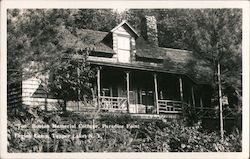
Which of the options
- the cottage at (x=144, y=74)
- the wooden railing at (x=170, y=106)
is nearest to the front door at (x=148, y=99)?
the cottage at (x=144, y=74)

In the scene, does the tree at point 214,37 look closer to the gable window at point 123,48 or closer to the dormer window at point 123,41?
the dormer window at point 123,41

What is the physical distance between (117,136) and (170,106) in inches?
115

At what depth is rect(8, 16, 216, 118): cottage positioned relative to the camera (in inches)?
592

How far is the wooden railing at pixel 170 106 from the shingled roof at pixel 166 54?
33.5 inches

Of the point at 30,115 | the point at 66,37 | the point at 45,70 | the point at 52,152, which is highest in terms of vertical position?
the point at 66,37

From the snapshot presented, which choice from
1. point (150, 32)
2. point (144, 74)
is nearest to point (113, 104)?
point (144, 74)

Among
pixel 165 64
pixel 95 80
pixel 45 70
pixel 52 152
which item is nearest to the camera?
pixel 52 152

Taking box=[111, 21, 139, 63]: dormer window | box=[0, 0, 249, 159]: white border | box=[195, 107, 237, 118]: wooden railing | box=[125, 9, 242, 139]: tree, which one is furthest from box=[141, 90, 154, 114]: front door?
box=[0, 0, 249, 159]: white border

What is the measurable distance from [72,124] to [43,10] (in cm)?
272

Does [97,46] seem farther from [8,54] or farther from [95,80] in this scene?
[8,54]

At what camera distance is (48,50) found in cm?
1296

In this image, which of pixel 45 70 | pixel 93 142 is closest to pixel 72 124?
pixel 93 142

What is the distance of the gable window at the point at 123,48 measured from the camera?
16.3m

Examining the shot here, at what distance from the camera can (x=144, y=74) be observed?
16.5 meters
